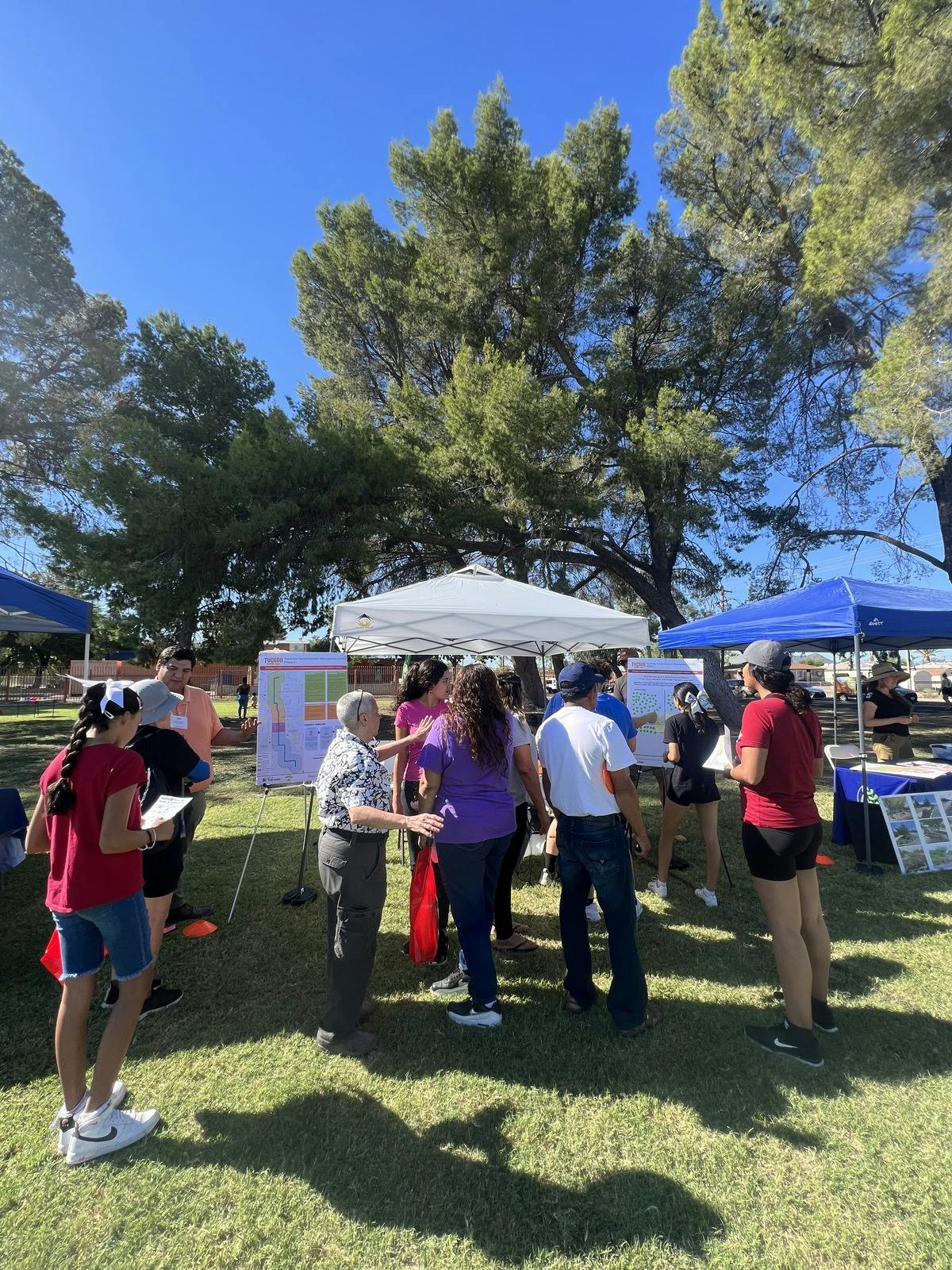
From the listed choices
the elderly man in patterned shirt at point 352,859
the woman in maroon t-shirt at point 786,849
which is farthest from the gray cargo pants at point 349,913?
the woman in maroon t-shirt at point 786,849

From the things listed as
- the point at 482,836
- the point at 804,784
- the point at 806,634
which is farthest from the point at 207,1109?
the point at 806,634

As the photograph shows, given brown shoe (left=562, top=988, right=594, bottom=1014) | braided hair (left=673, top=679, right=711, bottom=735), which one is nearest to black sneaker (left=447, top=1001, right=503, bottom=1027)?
brown shoe (left=562, top=988, right=594, bottom=1014)

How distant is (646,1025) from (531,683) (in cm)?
1308

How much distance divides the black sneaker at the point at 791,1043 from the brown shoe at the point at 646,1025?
1.40 ft

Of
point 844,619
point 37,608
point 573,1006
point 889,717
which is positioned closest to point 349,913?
point 573,1006

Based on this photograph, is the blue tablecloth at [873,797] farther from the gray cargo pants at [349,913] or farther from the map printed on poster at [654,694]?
the gray cargo pants at [349,913]

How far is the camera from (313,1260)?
1644mm

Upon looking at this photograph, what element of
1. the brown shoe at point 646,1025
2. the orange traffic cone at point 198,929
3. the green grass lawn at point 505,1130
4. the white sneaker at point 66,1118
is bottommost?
the green grass lawn at point 505,1130

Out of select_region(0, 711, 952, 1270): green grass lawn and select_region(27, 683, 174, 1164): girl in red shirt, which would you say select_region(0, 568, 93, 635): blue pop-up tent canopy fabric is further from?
select_region(27, 683, 174, 1164): girl in red shirt

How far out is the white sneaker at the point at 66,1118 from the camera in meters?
1.99

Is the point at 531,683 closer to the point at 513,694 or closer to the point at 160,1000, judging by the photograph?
the point at 513,694

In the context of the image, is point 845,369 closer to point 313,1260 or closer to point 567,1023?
point 567,1023

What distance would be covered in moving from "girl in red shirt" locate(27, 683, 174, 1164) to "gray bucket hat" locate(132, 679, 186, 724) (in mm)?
472

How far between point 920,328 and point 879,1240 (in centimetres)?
1111
